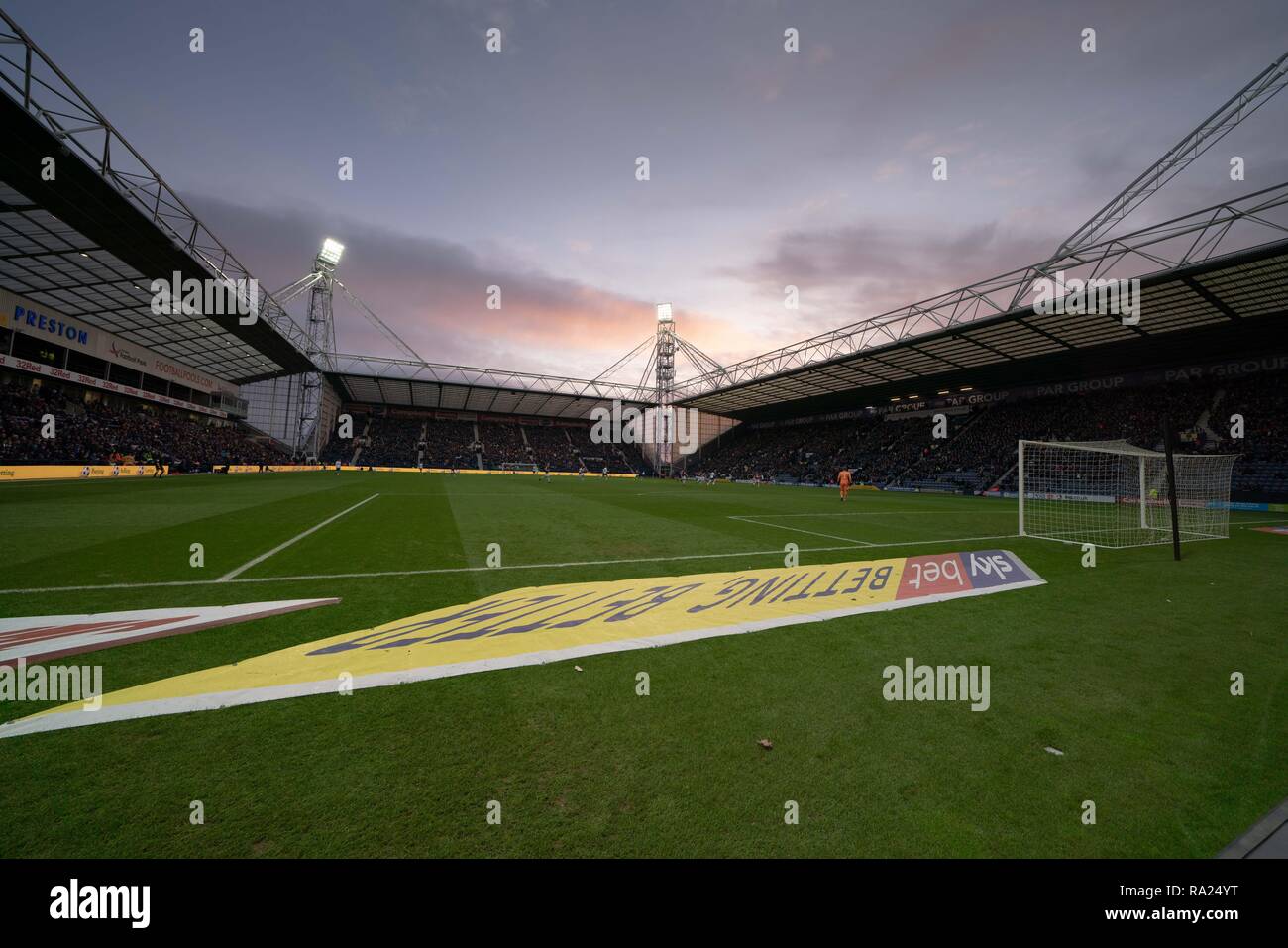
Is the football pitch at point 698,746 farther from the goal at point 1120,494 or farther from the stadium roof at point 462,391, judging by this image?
the stadium roof at point 462,391

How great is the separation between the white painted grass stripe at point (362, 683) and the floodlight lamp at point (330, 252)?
6399 cm

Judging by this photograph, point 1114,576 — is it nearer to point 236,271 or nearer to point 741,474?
point 236,271

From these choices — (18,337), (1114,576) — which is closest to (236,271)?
(18,337)

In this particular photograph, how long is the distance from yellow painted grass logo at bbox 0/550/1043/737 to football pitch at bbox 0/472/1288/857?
0.20 m

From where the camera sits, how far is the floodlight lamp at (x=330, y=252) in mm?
53125

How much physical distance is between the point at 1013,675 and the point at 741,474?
59338 mm

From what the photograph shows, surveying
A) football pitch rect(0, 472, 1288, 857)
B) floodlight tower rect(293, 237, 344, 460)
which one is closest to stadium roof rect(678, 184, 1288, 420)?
football pitch rect(0, 472, 1288, 857)

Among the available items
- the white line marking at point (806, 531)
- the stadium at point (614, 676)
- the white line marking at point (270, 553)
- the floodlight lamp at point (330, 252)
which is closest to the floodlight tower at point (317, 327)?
the floodlight lamp at point (330, 252)

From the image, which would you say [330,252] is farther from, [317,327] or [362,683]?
[362,683]

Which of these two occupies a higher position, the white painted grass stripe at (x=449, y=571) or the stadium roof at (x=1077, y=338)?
the stadium roof at (x=1077, y=338)

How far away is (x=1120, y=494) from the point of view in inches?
942

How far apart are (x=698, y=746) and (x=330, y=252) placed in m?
66.0
